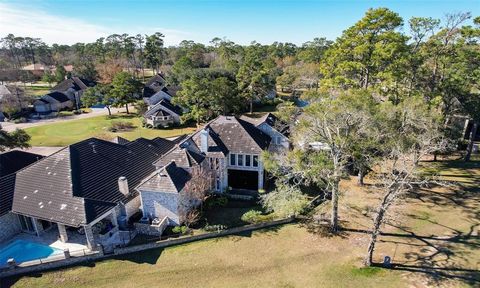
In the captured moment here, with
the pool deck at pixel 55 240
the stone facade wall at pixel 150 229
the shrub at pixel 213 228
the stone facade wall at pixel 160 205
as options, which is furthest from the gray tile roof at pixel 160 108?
the shrub at pixel 213 228

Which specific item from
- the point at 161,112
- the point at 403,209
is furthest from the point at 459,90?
the point at 161,112

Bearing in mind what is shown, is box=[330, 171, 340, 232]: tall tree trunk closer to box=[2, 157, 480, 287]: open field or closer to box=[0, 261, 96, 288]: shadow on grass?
box=[2, 157, 480, 287]: open field

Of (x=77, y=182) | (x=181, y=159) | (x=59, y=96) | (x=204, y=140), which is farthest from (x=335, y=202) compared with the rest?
(x=59, y=96)

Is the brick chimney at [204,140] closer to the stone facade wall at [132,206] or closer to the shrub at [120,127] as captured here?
the stone facade wall at [132,206]

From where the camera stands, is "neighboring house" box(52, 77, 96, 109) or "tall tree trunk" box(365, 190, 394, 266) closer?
"tall tree trunk" box(365, 190, 394, 266)

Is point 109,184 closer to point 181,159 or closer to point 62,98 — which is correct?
point 181,159

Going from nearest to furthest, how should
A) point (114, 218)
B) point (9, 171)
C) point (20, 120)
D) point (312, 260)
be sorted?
point (312, 260) < point (114, 218) < point (9, 171) < point (20, 120)

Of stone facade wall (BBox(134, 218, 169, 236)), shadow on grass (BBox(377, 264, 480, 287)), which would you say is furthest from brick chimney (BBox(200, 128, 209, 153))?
shadow on grass (BBox(377, 264, 480, 287))
